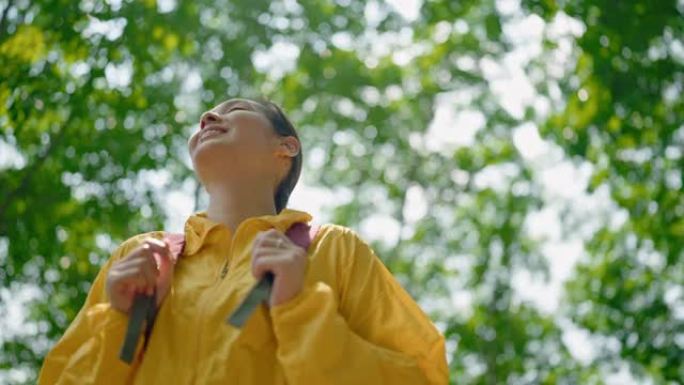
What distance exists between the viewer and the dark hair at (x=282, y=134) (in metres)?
3.26

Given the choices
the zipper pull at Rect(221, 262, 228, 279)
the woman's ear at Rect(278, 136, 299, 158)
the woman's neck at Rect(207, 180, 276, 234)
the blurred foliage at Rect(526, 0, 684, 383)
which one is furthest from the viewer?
the blurred foliage at Rect(526, 0, 684, 383)

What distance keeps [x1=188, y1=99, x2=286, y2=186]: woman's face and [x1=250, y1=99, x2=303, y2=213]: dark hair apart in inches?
1.4

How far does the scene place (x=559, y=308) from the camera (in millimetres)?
18375

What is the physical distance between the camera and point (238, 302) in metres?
2.77

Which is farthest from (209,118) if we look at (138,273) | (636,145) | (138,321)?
(636,145)

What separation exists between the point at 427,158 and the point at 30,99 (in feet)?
30.7

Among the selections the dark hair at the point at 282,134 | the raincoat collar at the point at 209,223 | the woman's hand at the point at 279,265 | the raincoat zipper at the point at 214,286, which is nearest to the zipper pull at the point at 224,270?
the raincoat zipper at the point at 214,286

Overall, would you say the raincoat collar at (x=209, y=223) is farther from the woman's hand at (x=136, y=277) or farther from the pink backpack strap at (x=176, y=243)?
the woman's hand at (x=136, y=277)

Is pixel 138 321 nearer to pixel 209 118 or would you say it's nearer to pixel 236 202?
pixel 236 202

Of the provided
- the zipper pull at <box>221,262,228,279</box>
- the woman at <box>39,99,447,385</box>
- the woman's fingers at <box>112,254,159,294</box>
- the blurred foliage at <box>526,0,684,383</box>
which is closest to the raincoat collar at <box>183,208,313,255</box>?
the woman at <box>39,99,447,385</box>

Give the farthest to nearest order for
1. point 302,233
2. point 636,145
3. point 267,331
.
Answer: point 636,145 → point 302,233 → point 267,331

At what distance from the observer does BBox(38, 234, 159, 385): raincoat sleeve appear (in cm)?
268

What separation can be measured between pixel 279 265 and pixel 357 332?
325 millimetres

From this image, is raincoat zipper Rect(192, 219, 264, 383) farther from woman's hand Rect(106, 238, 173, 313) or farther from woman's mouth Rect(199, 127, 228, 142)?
woman's mouth Rect(199, 127, 228, 142)
